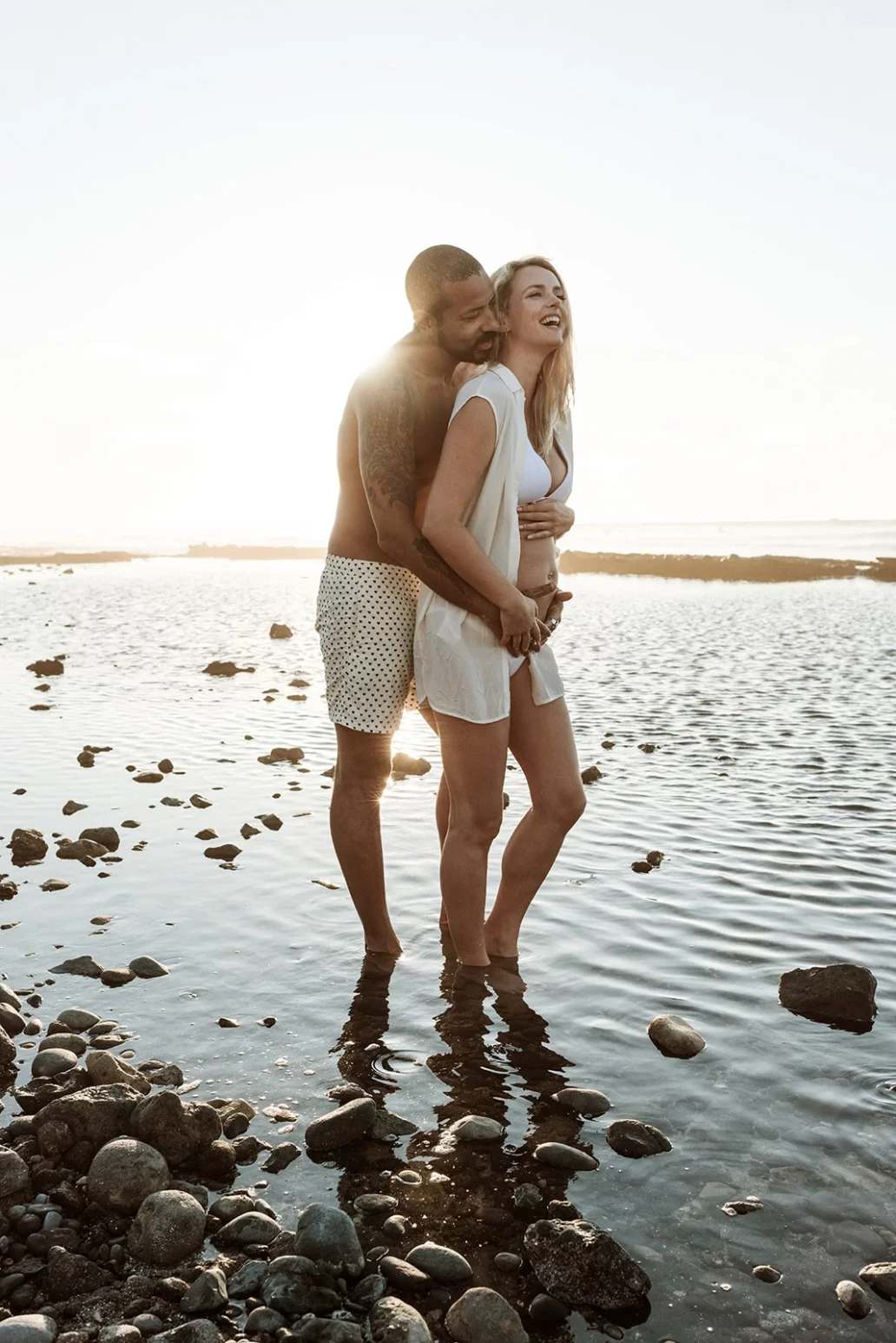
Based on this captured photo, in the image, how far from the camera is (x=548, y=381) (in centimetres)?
505

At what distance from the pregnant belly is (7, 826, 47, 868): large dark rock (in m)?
3.97

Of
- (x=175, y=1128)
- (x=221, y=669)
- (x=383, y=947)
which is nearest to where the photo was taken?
(x=175, y=1128)

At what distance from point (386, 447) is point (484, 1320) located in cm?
317

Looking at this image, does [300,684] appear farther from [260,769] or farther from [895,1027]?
[895,1027]

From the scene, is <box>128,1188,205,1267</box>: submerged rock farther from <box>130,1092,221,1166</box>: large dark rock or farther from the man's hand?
the man's hand

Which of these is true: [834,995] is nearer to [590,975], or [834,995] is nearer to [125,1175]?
[590,975]

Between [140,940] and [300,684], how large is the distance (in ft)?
38.4

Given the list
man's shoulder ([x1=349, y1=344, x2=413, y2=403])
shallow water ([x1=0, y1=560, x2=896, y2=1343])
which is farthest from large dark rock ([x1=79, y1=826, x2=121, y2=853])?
man's shoulder ([x1=349, y1=344, x2=413, y2=403])

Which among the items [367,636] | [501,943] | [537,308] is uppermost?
[537,308]

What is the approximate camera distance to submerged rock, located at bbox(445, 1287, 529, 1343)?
2.85m

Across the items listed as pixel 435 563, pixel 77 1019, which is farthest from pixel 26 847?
pixel 435 563

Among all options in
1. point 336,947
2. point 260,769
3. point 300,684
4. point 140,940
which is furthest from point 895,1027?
point 300,684

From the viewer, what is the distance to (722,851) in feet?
25.0

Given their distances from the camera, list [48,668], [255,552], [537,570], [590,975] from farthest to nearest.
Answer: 1. [255,552]
2. [48,668]
3. [590,975]
4. [537,570]
